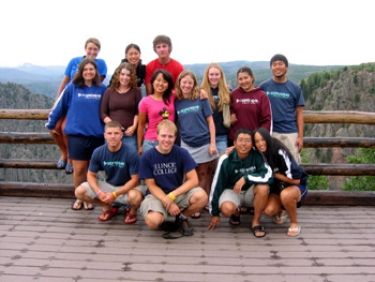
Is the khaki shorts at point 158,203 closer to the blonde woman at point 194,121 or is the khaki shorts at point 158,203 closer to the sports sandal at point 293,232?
the blonde woman at point 194,121

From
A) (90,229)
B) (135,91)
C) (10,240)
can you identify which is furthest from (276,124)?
(10,240)

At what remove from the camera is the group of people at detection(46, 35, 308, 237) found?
161 inches

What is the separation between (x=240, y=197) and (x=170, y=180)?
81cm

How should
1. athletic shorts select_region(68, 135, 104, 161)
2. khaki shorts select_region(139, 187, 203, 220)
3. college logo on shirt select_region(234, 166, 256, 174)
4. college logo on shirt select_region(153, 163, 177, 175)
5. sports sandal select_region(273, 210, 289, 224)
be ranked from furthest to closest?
athletic shorts select_region(68, 135, 104, 161) < sports sandal select_region(273, 210, 289, 224) < college logo on shirt select_region(234, 166, 256, 174) < college logo on shirt select_region(153, 163, 177, 175) < khaki shorts select_region(139, 187, 203, 220)

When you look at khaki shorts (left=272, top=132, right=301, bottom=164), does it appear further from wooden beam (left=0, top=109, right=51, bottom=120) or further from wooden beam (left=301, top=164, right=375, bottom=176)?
wooden beam (left=0, top=109, right=51, bottom=120)

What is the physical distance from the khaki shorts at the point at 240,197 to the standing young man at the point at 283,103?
30.9 inches

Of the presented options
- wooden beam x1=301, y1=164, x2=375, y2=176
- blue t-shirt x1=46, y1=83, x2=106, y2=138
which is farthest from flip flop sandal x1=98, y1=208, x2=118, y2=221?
wooden beam x1=301, y1=164, x2=375, y2=176

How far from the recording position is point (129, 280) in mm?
3186

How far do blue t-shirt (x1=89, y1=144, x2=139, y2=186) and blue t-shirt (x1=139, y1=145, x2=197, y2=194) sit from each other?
0.18 m

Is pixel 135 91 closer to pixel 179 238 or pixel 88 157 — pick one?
pixel 88 157

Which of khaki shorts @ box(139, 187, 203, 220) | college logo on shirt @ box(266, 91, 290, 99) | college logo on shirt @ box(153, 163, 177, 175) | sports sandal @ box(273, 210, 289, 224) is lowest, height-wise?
sports sandal @ box(273, 210, 289, 224)

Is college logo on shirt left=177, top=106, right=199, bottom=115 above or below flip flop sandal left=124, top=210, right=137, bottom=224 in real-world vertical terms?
above

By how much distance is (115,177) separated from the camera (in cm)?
430

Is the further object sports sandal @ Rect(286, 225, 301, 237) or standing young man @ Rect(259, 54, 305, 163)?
standing young man @ Rect(259, 54, 305, 163)
